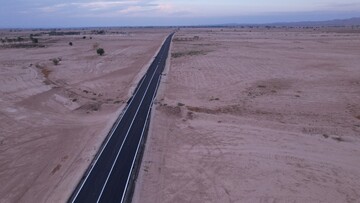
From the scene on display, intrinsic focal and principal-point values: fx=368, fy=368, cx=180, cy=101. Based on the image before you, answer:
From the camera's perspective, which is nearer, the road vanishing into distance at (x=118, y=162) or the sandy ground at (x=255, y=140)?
the road vanishing into distance at (x=118, y=162)

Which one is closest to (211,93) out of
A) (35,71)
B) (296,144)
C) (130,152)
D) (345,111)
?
(345,111)

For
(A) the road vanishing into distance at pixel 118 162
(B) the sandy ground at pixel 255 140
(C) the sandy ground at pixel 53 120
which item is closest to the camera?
(A) the road vanishing into distance at pixel 118 162

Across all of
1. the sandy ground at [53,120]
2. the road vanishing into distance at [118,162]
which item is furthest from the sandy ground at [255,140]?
the sandy ground at [53,120]

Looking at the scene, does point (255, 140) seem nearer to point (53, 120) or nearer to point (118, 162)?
point (118, 162)

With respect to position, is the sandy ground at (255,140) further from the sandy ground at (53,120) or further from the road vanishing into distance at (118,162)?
the sandy ground at (53,120)

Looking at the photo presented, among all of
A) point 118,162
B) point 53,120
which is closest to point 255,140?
point 118,162

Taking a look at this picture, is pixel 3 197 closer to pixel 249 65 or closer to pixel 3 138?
pixel 3 138
